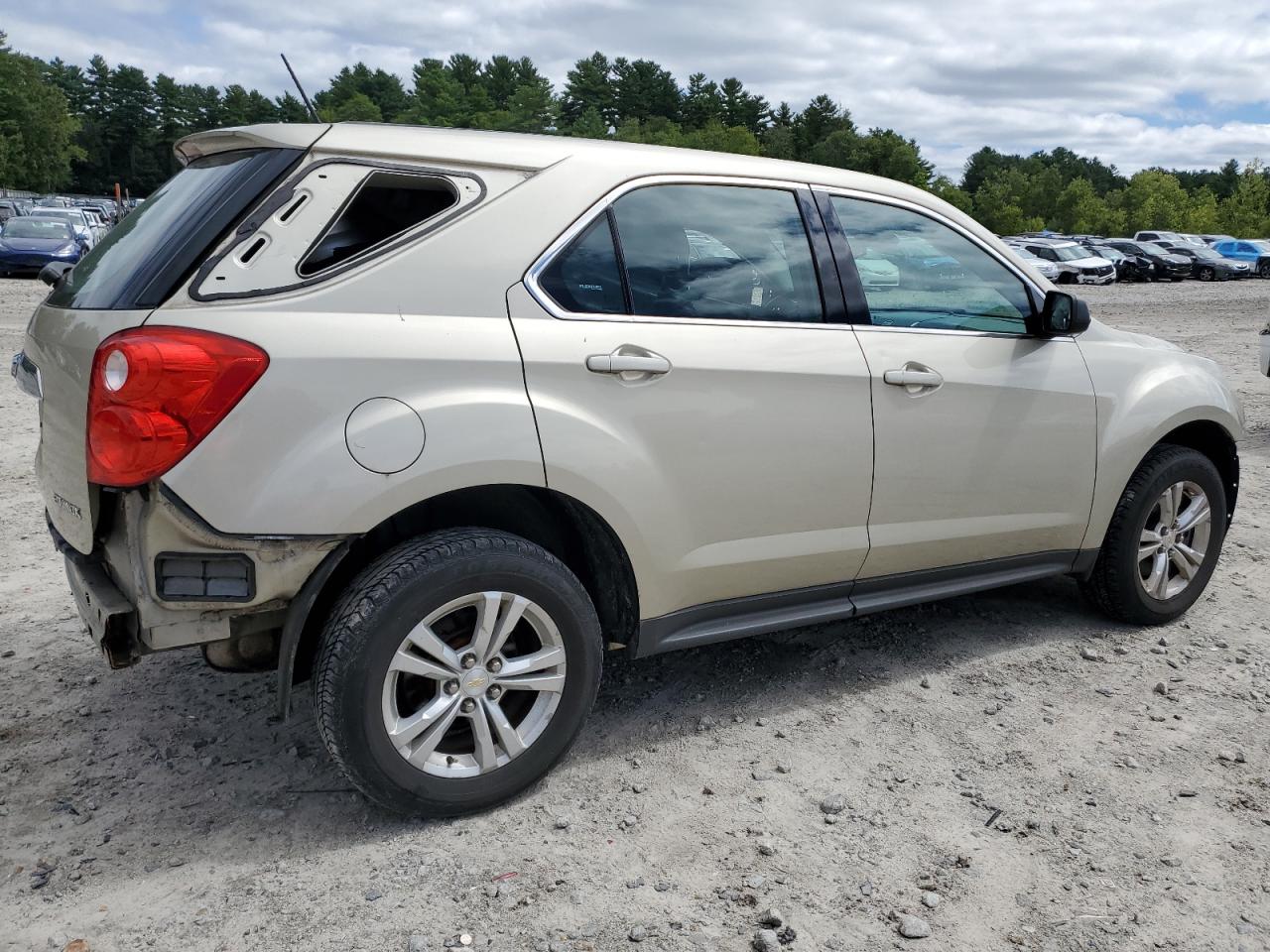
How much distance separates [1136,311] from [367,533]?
25338mm

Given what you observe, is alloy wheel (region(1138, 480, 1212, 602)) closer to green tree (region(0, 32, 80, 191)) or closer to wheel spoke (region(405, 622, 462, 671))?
wheel spoke (region(405, 622, 462, 671))

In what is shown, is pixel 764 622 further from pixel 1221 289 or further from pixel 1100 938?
pixel 1221 289

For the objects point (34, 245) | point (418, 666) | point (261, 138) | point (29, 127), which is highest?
point (29, 127)

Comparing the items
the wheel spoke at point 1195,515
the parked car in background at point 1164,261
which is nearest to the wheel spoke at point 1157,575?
the wheel spoke at point 1195,515

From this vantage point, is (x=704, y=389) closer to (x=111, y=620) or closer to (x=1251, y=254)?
(x=111, y=620)

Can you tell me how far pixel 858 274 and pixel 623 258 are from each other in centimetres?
91

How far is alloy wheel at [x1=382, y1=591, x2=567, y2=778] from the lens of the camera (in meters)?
2.93

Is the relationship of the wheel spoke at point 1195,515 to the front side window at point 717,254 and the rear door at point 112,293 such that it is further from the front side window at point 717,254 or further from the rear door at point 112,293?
the rear door at point 112,293

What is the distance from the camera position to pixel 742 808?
10.5ft

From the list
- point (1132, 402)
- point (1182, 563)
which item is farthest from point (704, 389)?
point (1182, 563)

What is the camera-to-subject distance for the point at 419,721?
2957 millimetres

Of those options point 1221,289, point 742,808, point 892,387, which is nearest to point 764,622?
point 742,808

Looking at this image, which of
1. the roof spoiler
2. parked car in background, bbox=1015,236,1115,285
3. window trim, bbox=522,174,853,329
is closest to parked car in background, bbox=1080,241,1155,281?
parked car in background, bbox=1015,236,1115,285

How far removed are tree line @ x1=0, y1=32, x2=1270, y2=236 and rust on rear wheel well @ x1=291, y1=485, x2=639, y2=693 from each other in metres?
75.8
